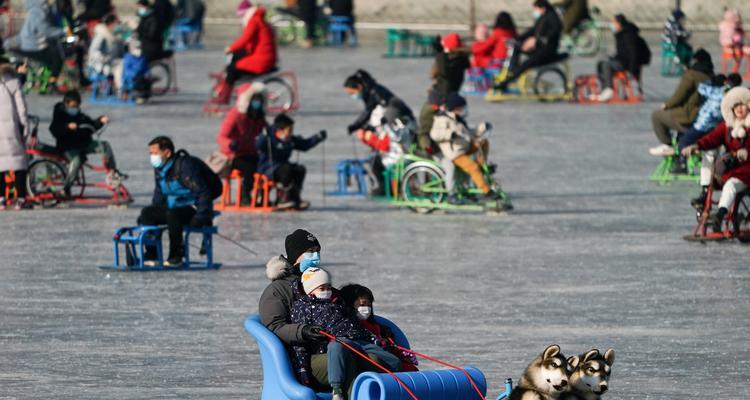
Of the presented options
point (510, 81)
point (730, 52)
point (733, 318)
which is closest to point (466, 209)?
point (733, 318)

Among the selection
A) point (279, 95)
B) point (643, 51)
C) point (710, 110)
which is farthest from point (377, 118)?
point (643, 51)

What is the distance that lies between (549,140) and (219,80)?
597cm

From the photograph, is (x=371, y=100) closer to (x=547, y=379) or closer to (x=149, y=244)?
(x=149, y=244)

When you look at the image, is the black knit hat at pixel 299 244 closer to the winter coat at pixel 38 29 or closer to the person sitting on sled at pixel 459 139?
the person sitting on sled at pixel 459 139

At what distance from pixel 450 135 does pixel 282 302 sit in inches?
312

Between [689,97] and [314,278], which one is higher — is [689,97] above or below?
below

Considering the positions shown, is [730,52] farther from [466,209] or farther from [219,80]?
[466,209]

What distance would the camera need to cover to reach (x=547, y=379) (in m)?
7.34

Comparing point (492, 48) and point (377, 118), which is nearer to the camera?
point (377, 118)

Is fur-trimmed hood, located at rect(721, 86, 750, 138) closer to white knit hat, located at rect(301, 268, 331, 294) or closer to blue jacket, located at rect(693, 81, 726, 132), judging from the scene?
blue jacket, located at rect(693, 81, 726, 132)

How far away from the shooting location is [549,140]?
22.1 m

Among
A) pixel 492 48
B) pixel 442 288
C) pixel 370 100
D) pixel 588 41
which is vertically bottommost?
pixel 588 41

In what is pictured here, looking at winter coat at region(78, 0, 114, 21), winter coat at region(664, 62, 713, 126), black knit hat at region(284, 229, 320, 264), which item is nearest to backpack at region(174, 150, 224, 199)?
black knit hat at region(284, 229, 320, 264)

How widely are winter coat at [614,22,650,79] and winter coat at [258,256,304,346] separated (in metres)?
17.4
